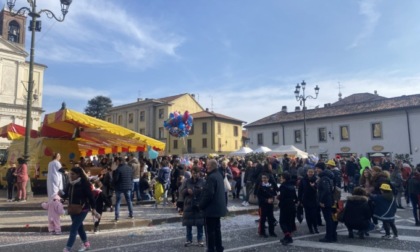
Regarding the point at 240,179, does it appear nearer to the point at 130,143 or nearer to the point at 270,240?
the point at 130,143

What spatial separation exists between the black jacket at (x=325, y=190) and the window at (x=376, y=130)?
32.3 metres

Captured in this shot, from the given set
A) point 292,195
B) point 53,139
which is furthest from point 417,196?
point 53,139

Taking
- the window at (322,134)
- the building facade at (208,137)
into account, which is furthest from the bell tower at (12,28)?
the window at (322,134)

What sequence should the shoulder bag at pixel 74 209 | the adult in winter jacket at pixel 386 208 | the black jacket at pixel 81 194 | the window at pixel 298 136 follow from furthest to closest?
the window at pixel 298 136
the adult in winter jacket at pixel 386 208
the black jacket at pixel 81 194
the shoulder bag at pixel 74 209

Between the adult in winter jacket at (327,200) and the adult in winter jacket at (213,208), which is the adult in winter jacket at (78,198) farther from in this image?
the adult in winter jacket at (327,200)

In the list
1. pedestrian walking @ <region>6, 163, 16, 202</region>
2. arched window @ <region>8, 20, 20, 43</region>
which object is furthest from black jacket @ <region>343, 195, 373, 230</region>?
arched window @ <region>8, 20, 20, 43</region>

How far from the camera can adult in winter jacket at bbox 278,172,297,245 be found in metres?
7.59

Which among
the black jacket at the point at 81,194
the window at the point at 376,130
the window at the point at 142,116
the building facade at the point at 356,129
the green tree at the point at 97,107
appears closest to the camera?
the black jacket at the point at 81,194

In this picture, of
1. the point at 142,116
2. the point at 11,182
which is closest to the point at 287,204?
the point at 11,182

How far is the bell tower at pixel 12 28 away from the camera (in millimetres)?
50375

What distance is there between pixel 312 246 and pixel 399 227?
3.87 metres

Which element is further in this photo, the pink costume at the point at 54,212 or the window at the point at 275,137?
the window at the point at 275,137

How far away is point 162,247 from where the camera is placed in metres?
7.09

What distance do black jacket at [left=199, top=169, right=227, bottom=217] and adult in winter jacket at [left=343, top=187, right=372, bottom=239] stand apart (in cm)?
348
